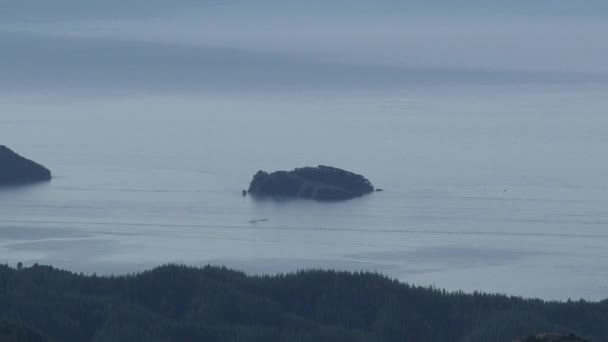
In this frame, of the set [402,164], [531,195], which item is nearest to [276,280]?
[531,195]

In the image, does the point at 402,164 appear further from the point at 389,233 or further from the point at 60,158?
the point at 389,233

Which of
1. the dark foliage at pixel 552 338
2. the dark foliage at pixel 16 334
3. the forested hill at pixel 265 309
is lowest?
the dark foliage at pixel 16 334

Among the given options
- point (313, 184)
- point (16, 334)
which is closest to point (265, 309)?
point (16, 334)

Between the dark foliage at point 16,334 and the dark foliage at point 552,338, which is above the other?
the dark foliage at point 552,338

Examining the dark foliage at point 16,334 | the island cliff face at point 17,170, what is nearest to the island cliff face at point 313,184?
the island cliff face at point 17,170

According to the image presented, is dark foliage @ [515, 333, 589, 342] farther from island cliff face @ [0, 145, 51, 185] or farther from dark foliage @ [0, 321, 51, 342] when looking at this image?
island cliff face @ [0, 145, 51, 185]

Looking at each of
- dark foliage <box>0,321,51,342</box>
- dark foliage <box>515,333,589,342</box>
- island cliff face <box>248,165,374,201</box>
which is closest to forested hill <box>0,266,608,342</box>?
dark foliage <box>0,321,51,342</box>

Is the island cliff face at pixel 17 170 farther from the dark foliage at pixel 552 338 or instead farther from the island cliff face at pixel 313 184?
the dark foliage at pixel 552 338
